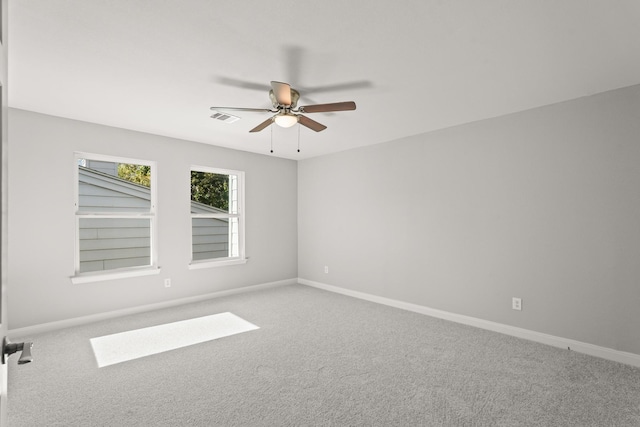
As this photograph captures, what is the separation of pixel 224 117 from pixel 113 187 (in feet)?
6.63

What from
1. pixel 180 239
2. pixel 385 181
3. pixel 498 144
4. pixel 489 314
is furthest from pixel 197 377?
pixel 498 144

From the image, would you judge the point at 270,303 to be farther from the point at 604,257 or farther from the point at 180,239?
the point at 604,257

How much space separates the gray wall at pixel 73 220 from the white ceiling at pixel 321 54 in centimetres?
42

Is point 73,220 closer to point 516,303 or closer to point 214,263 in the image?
point 214,263

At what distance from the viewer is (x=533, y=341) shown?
3.24 meters

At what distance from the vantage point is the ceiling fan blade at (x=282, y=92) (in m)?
2.33

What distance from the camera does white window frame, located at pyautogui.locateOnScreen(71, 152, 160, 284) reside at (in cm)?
371

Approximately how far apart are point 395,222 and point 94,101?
372 cm

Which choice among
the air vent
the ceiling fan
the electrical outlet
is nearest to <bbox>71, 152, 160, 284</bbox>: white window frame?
the air vent

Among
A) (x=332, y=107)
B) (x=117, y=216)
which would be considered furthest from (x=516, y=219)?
(x=117, y=216)

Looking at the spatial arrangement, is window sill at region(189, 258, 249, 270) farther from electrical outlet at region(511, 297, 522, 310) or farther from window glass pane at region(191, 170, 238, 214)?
electrical outlet at region(511, 297, 522, 310)

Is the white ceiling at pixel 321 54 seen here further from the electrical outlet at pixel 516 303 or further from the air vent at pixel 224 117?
the electrical outlet at pixel 516 303

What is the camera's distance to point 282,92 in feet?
7.92

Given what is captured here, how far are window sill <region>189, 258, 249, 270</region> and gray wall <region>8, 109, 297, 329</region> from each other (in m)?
0.07
